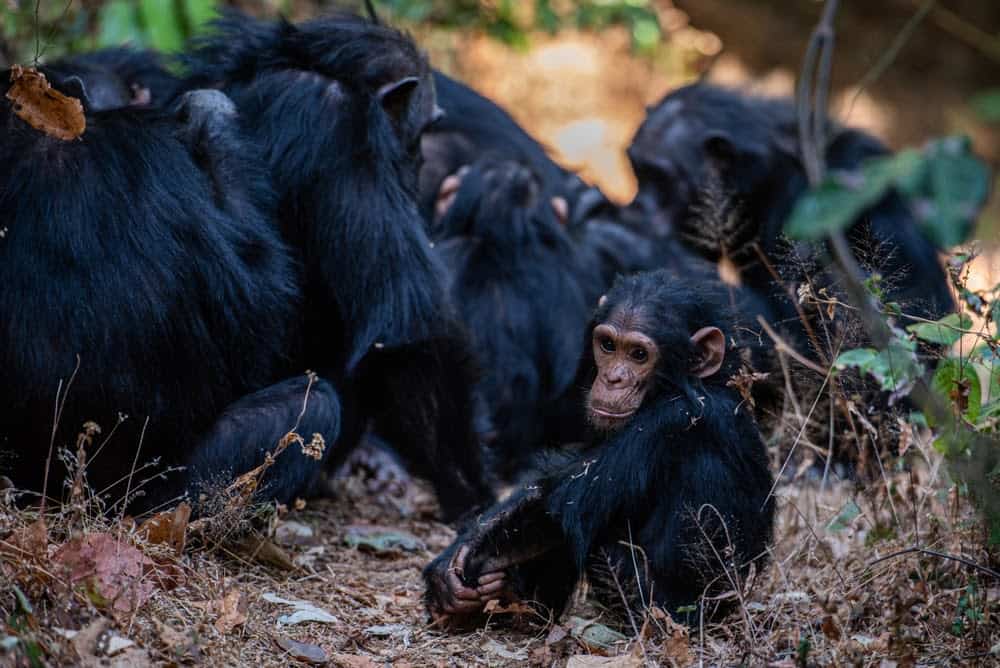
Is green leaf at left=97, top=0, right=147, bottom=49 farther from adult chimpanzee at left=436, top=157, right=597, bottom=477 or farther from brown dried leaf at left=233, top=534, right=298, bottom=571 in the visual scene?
brown dried leaf at left=233, top=534, right=298, bottom=571

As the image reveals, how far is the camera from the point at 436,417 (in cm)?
546

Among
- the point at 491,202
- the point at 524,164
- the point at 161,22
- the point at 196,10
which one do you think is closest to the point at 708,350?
the point at 491,202

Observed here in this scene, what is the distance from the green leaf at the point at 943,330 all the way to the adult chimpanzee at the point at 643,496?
663 millimetres

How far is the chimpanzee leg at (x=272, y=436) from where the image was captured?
4.24m

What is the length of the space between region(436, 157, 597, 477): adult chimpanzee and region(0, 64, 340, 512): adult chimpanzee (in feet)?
6.37

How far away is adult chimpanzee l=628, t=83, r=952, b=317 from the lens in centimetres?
661

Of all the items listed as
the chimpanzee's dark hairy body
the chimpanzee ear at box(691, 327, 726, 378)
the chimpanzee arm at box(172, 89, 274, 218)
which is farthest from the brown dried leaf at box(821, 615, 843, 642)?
the chimpanzee arm at box(172, 89, 274, 218)

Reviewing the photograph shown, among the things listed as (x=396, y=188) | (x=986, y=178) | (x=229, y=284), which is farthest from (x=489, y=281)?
(x=986, y=178)

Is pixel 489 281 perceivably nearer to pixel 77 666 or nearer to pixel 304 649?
pixel 304 649

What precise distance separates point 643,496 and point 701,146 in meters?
3.80

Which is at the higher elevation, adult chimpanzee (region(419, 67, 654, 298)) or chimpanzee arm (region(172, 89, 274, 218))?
chimpanzee arm (region(172, 89, 274, 218))

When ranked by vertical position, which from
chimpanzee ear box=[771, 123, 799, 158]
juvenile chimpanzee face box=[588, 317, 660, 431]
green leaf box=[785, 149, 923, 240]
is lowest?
chimpanzee ear box=[771, 123, 799, 158]

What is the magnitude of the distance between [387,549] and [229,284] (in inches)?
55.1

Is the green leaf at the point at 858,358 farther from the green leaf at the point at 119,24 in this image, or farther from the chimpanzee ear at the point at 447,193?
the green leaf at the point at 119,24
